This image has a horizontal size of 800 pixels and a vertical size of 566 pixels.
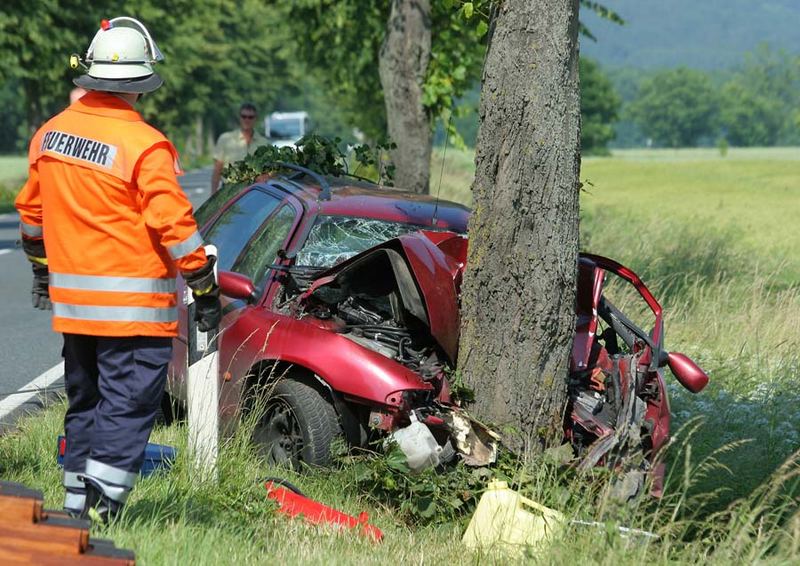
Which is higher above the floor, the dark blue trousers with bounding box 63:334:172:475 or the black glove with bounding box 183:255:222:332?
the black glove with bounding box 183:255:222:332

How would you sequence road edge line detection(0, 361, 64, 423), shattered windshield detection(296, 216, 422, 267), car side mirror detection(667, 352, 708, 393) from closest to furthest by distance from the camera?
car side mirror detection(667, 352, 708, 393), shattered windshield detection(296, 216, 422, 267), road edge line detection(0, 361, 64, 423)

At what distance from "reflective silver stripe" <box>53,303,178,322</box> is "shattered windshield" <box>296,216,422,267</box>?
2.30 metres

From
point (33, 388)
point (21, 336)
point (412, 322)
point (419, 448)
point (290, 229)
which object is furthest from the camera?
point (21, 336)

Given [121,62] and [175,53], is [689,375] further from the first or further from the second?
[175,53]

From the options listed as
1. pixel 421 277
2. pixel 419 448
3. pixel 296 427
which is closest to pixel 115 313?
pixel 419 448

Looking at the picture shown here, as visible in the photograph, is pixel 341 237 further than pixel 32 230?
Yes

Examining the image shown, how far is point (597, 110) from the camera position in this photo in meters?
170

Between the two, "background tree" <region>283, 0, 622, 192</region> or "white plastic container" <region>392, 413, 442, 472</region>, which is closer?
"white plastic container" <region>392, 413, 442, 472</region>

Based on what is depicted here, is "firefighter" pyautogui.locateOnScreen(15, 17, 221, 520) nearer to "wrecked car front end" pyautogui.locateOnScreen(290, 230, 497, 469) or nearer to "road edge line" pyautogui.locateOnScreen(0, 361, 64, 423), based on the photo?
"wrecked car front end" pyautogui.locateOnScreen(290, 230, 497, 469)

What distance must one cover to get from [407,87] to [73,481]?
10617 millimetres

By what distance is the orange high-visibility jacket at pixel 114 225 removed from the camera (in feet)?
14.8

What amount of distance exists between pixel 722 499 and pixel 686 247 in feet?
31.3

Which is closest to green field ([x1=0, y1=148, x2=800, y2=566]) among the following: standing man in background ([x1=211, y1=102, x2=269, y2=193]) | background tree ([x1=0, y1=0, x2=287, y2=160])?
background tree ([x1=0, y1=0, x2=287, y2=160])

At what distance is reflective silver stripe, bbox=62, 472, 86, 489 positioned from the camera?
486 centimetres
